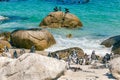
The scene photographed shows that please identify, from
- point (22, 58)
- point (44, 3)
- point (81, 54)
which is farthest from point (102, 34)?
point (44, 3)

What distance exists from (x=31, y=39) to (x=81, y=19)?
2283 centimetres

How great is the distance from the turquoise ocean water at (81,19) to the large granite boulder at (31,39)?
98 centimetres

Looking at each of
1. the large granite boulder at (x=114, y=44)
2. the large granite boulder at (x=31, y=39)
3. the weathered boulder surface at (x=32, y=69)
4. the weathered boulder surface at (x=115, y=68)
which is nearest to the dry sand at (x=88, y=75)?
the weathered boulder surface at (x=115, y=68)

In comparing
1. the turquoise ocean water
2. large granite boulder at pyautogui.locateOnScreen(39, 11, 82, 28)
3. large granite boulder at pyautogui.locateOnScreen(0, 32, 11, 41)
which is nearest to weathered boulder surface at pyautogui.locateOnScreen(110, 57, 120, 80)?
the turquoise ocean water

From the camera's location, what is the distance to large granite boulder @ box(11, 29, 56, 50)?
3962 cm

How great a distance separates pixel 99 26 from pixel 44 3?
28.8 meters

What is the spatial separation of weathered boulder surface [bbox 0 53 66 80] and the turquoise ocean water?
59.5ft

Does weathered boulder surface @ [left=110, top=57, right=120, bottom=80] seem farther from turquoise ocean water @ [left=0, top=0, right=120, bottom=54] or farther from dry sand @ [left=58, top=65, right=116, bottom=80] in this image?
turquoise ocean water @ [left=0, top=0, right=120, bottom=54]

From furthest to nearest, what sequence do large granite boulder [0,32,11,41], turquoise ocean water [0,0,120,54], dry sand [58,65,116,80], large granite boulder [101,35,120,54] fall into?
turquoise ocean water [0,0,120,54]
large granite boulder [0,32,11,41]
large granite boulder [101,35,120,54]
dry sand [58,65,116,80]

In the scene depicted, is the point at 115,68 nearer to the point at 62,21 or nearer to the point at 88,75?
the point at 88,75

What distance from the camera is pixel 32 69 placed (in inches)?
777

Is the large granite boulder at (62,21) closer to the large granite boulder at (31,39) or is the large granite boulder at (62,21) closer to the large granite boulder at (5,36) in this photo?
the large granite boulder at (5,36)

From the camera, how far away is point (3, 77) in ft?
66.5

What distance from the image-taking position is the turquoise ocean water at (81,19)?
43219 millimetres
